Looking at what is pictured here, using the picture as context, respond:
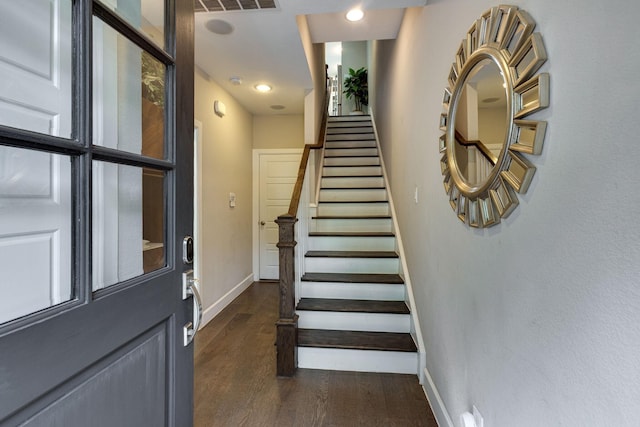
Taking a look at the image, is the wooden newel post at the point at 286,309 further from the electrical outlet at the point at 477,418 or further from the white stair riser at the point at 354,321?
the electrical outlet at the point at 477,418

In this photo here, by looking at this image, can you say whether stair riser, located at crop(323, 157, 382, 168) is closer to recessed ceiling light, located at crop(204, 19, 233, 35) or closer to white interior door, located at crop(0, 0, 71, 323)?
recessed ceiling light, located at crop(204, 19, 233, 35)

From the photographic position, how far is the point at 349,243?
3.17 metres

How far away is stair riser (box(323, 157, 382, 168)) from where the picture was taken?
4.32 meters

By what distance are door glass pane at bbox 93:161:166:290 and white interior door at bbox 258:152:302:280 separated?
12.0ft

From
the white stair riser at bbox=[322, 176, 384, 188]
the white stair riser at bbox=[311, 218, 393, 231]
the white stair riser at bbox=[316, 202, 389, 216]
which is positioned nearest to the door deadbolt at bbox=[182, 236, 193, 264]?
the white stair riser at bbox=[311, 218, 393, 231]

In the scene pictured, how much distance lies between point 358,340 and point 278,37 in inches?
96.9

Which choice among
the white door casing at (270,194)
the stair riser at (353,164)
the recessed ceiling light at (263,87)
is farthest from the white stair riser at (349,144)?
the recessed ceiling light at (263,87)

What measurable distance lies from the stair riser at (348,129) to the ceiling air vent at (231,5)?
3387 mm

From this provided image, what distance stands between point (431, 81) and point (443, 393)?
1873mm

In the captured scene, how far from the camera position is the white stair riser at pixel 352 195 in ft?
12.8

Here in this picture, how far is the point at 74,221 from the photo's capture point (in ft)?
1.87

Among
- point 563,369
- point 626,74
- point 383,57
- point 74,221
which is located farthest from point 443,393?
point 383,57

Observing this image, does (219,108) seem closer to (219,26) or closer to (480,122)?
(219,26)

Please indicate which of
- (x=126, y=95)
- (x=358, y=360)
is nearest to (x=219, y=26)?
(x=126, y=95)
